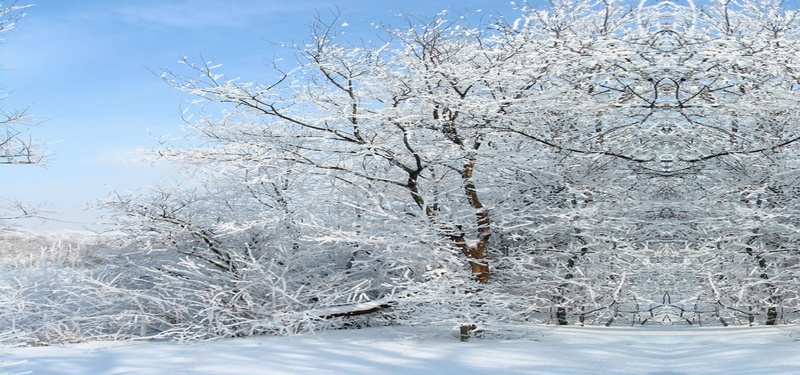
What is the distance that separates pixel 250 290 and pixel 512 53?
14.3ft

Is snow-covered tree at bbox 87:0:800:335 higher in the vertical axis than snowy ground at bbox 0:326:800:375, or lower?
higher

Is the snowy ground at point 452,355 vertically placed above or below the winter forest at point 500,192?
below

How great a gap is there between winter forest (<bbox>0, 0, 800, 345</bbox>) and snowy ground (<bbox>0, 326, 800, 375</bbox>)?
1.41 ft

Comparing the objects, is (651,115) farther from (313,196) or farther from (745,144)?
(313,196)

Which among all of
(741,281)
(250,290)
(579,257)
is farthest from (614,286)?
(250,290)

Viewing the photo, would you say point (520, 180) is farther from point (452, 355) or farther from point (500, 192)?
point (452, 355)

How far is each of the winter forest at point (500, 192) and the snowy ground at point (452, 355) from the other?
431mm

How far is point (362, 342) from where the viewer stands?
750cm

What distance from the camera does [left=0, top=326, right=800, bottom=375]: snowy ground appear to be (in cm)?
551

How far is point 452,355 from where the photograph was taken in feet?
22.0

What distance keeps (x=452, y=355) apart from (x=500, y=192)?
2591 mm

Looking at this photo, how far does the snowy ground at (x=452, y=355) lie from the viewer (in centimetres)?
551

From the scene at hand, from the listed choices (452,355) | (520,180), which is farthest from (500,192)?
(452,355)

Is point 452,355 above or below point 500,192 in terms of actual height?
below
